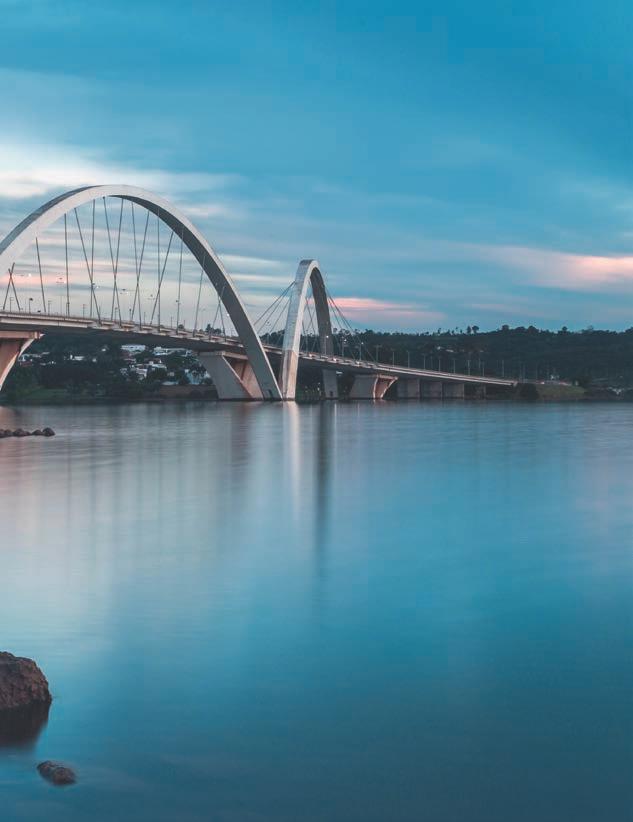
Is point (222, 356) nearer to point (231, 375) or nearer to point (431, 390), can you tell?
point (231, 375)

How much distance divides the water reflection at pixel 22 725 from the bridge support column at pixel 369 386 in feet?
324

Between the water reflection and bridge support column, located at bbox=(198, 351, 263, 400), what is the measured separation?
70.6 meters

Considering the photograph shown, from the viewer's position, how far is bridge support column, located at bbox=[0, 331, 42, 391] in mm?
50938

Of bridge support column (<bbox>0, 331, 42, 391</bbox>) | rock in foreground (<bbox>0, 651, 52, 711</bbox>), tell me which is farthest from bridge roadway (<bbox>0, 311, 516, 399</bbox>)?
rock in foreground (<bbox>0, 651, 52, 711</bbox>)

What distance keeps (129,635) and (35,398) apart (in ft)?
316

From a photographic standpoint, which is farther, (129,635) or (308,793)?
(129,635)

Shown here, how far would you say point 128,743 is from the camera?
5.71 m

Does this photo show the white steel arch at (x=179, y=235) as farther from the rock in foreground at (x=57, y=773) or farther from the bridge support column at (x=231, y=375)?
the rock in foreground at (x=57, y=773)

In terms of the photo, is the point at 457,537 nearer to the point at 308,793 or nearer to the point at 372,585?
the point at 372,585

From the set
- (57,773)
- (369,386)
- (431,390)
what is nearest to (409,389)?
(431,390)

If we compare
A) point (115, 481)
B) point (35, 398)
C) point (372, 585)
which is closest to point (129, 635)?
point (372, 585)

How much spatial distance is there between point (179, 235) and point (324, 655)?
A: 60883mm

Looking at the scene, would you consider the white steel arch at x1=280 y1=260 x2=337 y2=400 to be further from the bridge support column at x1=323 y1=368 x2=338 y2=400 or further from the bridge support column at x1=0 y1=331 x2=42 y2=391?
the bridge support column at x1=0 y1=331 x2=42 y2=391

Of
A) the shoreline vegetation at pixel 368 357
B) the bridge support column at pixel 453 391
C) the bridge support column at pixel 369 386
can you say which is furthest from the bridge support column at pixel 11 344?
the bridge support column at pixel 453 391
